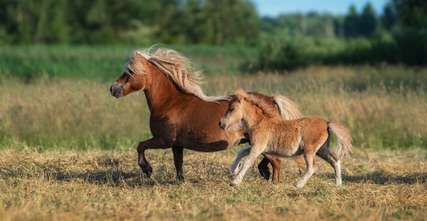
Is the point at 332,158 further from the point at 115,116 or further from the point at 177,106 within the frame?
the point at 115,116

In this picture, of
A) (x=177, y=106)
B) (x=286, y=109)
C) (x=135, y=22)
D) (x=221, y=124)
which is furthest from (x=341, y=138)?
(x=135, y=22)

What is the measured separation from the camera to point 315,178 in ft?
39.0

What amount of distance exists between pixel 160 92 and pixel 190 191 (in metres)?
1.80

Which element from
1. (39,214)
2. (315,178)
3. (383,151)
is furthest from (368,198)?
(383,151)

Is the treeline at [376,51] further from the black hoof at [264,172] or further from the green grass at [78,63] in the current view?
the black hoof at [264,172]

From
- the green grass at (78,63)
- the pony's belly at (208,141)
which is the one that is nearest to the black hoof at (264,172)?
the pony's belly at (208,141)

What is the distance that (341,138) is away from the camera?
34.5 feet

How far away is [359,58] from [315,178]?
32850 millimetres

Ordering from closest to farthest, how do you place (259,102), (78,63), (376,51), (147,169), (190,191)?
(190,191)
(259,102)
(147,169)
(78,63)
(376,51)

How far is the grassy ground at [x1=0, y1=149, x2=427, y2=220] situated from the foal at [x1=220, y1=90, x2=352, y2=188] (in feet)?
1.40

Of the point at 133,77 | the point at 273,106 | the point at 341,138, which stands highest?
the point at 133,77

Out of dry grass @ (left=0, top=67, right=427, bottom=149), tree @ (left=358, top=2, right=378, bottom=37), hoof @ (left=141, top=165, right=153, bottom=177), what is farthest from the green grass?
tree @ (left=358, top=2, right=378, bottom=37)

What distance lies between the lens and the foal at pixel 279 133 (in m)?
10.4

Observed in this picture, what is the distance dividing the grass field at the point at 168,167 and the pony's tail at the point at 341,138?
461 millimetres
